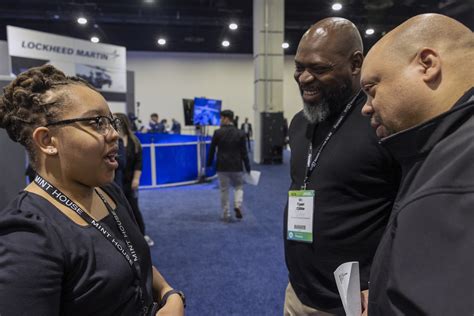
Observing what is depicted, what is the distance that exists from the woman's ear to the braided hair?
0.06 ft

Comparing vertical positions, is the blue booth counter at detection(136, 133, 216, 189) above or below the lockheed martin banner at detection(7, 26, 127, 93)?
below

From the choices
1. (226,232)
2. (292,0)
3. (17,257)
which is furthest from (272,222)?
(292,0)

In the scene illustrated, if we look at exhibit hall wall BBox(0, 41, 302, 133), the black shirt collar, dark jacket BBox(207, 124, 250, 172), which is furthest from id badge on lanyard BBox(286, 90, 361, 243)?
exhibit hall wall BBox(0, 41, 302, 133)

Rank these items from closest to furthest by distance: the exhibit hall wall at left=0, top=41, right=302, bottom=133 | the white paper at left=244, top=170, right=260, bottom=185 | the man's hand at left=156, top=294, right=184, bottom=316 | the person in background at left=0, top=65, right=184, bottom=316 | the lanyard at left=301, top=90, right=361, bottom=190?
the person in background at left=0, top=65, right=184, bottom=316, the man's hand at left=156, top=294, right=184, bottom=316, the lanyard at left=301, top=90, right=361, bottom=190, the white paper at left=244, top=170, right=260, bottom=185, the exhibit hall wall at left=0, top=41, right=302, bottom=133

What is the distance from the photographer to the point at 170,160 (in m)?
7.75

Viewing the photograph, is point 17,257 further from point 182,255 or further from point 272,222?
point 272,222

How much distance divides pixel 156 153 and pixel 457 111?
23.3 ft

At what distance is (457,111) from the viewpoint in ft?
2.10

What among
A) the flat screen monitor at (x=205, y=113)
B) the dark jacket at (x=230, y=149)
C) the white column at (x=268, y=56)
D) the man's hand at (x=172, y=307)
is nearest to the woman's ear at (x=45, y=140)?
the man's hand at (x=172, y=307)

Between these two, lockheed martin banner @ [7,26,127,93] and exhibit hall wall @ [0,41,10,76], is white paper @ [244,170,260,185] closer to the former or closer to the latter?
lockheed martin banner @ [7,26,127,93]

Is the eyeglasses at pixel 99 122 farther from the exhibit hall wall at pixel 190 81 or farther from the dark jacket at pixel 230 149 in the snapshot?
the exhibit hall wall at pixel 190 81

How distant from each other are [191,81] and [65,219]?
2034cm

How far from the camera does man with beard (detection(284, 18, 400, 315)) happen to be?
1.35 metres

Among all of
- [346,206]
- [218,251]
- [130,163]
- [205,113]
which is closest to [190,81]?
[205,113]
